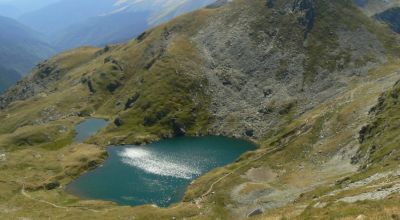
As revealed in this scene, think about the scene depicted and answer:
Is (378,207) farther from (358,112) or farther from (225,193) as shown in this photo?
(358,112)

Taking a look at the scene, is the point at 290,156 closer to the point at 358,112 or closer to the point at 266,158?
the point at 266,158

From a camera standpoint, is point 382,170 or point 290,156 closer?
point 382,170

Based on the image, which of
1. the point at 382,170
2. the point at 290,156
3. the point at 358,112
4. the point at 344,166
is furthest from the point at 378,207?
the point at 358,112

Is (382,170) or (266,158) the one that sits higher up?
(382,170)

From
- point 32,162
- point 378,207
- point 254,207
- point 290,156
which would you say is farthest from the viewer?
point 32,162

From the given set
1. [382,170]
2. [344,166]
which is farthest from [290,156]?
[382,170]

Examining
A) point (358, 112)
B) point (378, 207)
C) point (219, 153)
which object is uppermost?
point (378, 207)

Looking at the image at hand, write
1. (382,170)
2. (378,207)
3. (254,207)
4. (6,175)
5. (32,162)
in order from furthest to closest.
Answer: (32,162)
(6,175)
(254,207)
(382,170)
(378,207)
